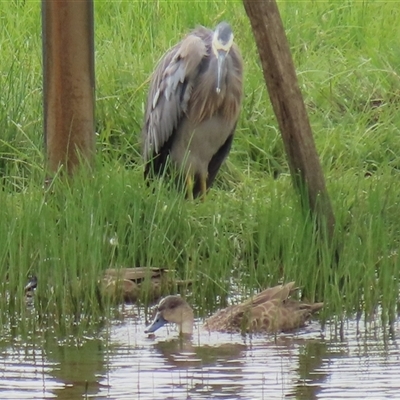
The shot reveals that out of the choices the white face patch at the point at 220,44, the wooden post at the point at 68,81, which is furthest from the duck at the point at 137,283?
the white face patch at the point at 220,44

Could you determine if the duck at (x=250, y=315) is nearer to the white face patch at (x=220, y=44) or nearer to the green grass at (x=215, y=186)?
the green grass at (x=215, y=186)

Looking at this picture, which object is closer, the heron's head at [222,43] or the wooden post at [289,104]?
the wooden post at [289,104]

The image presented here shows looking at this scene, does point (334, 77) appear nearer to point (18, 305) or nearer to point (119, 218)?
point (119, 218)

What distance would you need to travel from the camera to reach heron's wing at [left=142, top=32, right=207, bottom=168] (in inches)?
294

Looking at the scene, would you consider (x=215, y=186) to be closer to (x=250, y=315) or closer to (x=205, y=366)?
(x=250, y=315)

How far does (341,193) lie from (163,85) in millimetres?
1692

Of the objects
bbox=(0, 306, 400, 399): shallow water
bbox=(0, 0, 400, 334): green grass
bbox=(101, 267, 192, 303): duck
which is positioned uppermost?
bbox=(0, 0, 400, 334): green grass

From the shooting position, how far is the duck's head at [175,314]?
5117 mm

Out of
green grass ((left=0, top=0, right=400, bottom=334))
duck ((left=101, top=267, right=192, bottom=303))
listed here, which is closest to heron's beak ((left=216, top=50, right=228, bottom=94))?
green grass ((left=0, top=0, right=400, bottom=334))

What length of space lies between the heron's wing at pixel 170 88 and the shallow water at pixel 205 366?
239cm

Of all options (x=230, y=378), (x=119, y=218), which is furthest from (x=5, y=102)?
(x=230, y=378)

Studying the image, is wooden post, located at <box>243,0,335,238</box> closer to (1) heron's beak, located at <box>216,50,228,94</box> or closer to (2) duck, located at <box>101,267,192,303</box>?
(2) duck, located at <box>101,267,192,303</box>

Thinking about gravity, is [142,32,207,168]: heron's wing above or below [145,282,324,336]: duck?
above

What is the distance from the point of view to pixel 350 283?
17.3 ft
